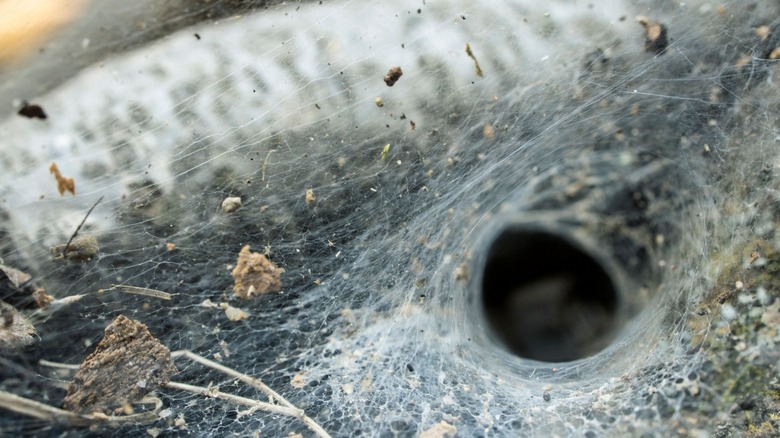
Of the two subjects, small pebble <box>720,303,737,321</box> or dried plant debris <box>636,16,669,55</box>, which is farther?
dried plant debris <box>636,16,669,55</box>

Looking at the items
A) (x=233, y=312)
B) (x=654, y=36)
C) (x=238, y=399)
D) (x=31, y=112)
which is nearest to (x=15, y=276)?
(x=31, y=112)

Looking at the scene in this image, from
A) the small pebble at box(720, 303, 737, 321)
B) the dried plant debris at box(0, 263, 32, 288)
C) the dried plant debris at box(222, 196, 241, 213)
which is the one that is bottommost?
the small pebble at box(720, 303, 737, 321)

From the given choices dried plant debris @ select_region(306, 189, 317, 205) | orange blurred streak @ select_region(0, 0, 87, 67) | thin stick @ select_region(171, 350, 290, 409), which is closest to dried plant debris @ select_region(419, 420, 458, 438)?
thin stick @ select_region(171, 350, 290, 409)

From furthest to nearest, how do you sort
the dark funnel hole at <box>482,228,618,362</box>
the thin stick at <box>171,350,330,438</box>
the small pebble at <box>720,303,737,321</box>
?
the dark funnel hole at <box>482,228,618,362</box>, the thin stick at <box>171,350,330,438</box>, the small pebble at <box>720,303,737,321</box>

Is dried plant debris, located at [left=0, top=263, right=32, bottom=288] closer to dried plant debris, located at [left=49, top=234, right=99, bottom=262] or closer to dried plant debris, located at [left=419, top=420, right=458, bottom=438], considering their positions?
dried plant debris, located at [left=49, top=234, right=99, bottom=262]

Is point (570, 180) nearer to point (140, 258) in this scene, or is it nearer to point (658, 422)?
point (658, 422)

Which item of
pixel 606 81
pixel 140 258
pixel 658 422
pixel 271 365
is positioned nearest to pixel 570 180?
pixel 606 81

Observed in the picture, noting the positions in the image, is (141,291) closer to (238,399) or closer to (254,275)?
(254,275)

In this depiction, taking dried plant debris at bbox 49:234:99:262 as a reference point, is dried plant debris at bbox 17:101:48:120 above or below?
above
